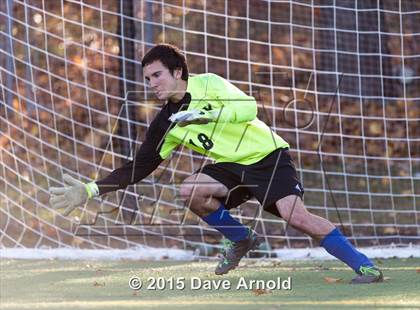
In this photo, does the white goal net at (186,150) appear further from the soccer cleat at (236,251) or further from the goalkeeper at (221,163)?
the goalkeeper at (221,163)

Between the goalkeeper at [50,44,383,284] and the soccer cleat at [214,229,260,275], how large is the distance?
64 millimetres

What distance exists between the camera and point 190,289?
19.7ft

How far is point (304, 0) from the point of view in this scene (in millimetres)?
10547

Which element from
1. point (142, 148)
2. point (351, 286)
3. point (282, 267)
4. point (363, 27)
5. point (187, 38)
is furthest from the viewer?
point (187, 38)

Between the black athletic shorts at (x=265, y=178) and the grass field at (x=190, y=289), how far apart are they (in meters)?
0.48

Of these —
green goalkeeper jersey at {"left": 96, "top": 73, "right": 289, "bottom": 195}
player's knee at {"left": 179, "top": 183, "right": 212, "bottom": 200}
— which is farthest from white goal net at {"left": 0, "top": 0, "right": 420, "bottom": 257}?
green goalkeeper jersey at {"left": 96, "top": 73, "right": 289, "bottom": 195}

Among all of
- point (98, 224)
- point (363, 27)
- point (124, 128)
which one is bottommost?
point (98, 224)

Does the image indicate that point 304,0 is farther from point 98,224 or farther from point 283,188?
point 283,188

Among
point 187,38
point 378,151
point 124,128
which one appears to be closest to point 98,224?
point 124,128

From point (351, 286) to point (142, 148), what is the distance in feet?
4.35

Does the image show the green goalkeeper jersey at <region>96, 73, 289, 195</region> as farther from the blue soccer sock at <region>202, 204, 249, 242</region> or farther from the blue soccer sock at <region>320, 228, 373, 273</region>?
the blue soccer sock at <region>320, 228, 373, 273</region>

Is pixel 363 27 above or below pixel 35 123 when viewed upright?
above

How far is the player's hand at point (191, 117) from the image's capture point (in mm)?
5738
